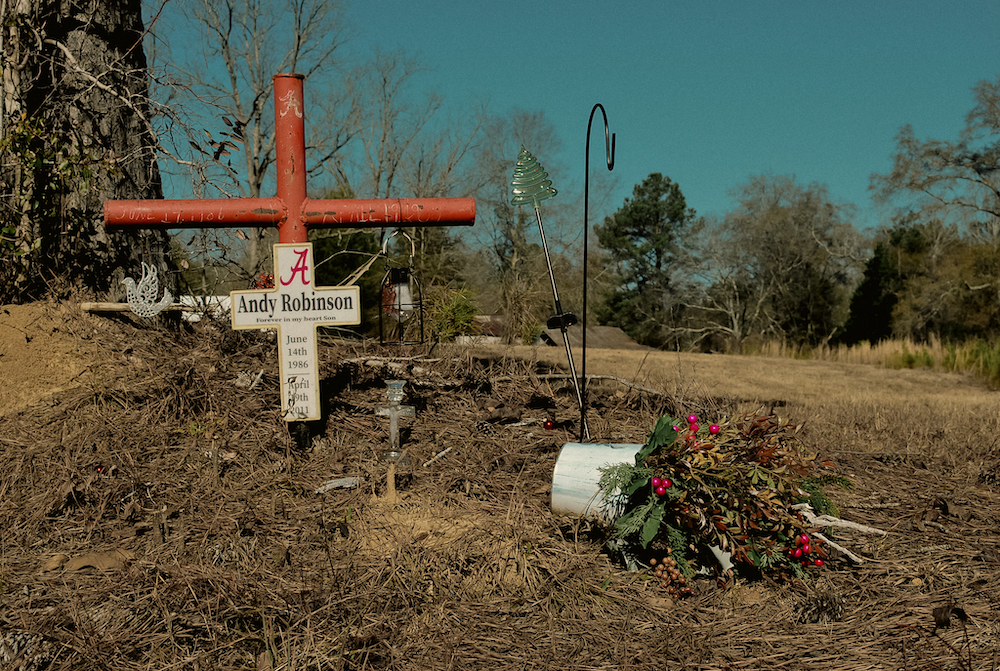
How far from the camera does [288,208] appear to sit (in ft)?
15.7

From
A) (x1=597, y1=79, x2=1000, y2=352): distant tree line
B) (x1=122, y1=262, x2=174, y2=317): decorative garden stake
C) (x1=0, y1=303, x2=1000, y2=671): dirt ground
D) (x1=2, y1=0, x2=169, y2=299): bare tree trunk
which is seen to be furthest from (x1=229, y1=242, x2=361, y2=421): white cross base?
(x1=597, y1=79, x2=1000, y2=352): distant tree line

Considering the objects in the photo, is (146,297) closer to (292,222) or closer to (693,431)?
(292,222)

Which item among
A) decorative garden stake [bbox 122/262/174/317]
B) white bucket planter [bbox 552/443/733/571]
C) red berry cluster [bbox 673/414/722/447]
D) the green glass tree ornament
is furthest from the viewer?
the green glass tree ornament

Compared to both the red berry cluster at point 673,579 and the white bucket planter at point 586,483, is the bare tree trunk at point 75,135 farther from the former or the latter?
the red berry cluster at point 673,579

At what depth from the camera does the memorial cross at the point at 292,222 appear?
471 centimetres

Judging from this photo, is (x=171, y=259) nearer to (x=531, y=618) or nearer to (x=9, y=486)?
(x=9, y=486)

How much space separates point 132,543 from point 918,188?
32.9 m

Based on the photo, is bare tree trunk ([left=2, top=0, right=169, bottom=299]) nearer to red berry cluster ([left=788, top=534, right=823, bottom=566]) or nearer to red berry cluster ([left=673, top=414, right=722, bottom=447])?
red berry cluster ([left=673, top=414, right=722, bottom=447])

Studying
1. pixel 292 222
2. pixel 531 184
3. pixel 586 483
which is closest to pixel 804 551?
pixel 586 483

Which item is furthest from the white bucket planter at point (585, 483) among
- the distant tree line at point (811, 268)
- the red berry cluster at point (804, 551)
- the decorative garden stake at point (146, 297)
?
the distant tree line at point (811, 268)

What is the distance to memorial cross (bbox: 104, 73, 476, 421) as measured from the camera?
471 centimetres

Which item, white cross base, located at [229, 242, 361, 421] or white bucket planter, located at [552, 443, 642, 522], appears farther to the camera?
white cross base, located at [229, 242, 361, 421]

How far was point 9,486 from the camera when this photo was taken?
4.35 metres

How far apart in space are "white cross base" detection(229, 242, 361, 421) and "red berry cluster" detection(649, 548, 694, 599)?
2.42 meters
